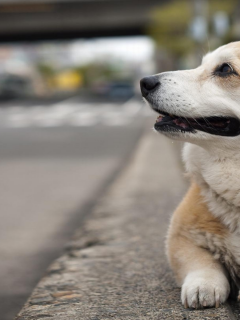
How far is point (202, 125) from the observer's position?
11.1 feet

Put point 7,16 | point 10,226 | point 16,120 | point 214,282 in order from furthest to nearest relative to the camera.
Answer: point 7,16 → point 16,120 → point 10,226 → point 214,282

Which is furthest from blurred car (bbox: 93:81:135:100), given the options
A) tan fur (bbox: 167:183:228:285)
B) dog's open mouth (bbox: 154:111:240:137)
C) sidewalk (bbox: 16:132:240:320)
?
tan fur (bbox: 167:183:228:285)

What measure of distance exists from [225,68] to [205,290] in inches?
54.8

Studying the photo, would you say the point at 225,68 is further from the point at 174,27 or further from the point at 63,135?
the point at 174,27

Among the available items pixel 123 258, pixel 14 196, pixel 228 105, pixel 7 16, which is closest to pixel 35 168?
pixel 14 196

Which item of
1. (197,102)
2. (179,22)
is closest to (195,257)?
(197,102)

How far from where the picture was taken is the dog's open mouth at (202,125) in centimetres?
336

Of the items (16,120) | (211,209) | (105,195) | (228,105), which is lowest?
(16,120)

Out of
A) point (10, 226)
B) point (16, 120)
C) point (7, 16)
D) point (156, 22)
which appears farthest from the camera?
point (7, 16)

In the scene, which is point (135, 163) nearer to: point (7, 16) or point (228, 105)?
point (228, 105)

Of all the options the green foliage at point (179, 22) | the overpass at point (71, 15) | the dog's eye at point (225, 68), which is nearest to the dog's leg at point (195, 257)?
the dog's eye at point (225, 68)

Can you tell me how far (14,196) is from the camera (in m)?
7.25

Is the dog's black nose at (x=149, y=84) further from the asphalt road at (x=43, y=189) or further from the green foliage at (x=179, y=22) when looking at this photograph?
the green foliage at (x=179, y=22)

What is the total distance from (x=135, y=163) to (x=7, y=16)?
2935 cm
